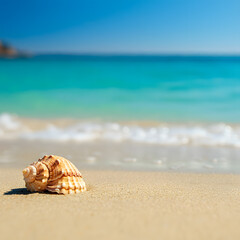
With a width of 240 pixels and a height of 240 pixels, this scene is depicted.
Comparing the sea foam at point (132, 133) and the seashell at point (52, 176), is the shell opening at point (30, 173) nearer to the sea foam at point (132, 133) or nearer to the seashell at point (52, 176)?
the seashell at point (52, 176)

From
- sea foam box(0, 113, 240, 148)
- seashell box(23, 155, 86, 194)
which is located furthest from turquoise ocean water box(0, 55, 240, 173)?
seashell box(23, 155, 86, 194)

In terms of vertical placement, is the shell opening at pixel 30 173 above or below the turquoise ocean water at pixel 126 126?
below

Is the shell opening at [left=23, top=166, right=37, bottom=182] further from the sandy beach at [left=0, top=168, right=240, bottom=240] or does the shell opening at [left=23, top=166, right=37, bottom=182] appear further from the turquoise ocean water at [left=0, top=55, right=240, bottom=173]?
the turquoise ocean water at [left=0, top=55, right=240, bottom=173]

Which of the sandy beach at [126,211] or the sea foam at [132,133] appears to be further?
the sea foam at [132,133]

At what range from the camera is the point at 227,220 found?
2.79 m

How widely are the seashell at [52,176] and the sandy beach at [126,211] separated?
0.07 meters

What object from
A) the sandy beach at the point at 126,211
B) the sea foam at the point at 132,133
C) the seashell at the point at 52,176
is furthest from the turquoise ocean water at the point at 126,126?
the seashell at the point at 52,176

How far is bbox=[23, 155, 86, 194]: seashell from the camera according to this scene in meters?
3.33

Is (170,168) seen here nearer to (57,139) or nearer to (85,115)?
(57,139)

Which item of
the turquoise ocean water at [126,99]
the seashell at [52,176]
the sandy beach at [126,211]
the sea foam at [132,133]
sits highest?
the turquoise ocean water at [126,99]

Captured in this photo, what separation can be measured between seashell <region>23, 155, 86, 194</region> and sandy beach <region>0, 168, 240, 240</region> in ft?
0.25

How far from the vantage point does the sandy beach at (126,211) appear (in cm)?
256

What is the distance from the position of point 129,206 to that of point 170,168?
1.85m

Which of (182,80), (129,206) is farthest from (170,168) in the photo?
(182,80)
